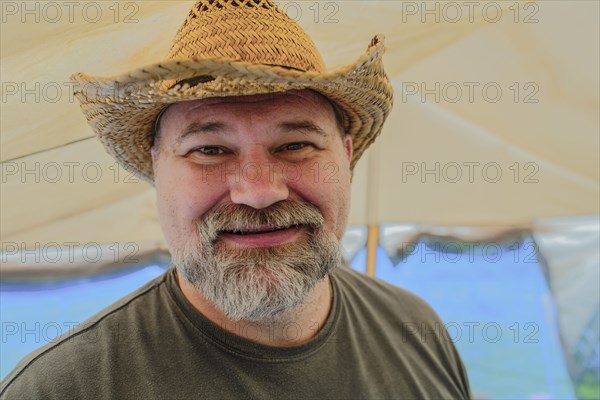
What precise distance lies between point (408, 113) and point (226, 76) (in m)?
1.74

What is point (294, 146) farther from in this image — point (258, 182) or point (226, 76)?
point (226, 76)

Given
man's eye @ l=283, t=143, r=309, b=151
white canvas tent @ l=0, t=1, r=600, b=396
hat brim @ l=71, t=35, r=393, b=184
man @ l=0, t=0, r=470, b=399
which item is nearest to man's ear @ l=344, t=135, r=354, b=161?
hat brim @ l=71, t=35, r=393, b=184

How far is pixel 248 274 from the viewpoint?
105 centimetres

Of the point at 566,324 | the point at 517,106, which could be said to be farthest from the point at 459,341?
the point at 517,106

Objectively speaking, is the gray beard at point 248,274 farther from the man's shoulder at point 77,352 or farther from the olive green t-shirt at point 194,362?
the man's shoulder at point 77,352

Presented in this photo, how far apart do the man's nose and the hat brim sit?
5.6 inches

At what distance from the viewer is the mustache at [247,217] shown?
3.38 feet

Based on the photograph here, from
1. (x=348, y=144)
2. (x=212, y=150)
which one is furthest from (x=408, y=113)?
(x=212, y=150)

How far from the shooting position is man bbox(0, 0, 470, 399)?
1.02 m

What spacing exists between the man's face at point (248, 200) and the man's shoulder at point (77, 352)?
18 centimetres

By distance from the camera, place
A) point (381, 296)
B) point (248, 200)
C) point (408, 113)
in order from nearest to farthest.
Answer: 1. point (248, 200)
2. point (381, 296)
3. point (408, 113)

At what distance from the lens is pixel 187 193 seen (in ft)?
3.52

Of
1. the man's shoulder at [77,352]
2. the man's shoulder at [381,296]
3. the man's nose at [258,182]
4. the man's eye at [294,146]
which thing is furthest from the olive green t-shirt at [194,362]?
the man's eye at [294,146]

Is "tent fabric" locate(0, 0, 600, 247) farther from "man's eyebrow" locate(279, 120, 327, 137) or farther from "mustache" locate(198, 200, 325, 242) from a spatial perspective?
"mustache" locate(198, 200, 325, 242)
